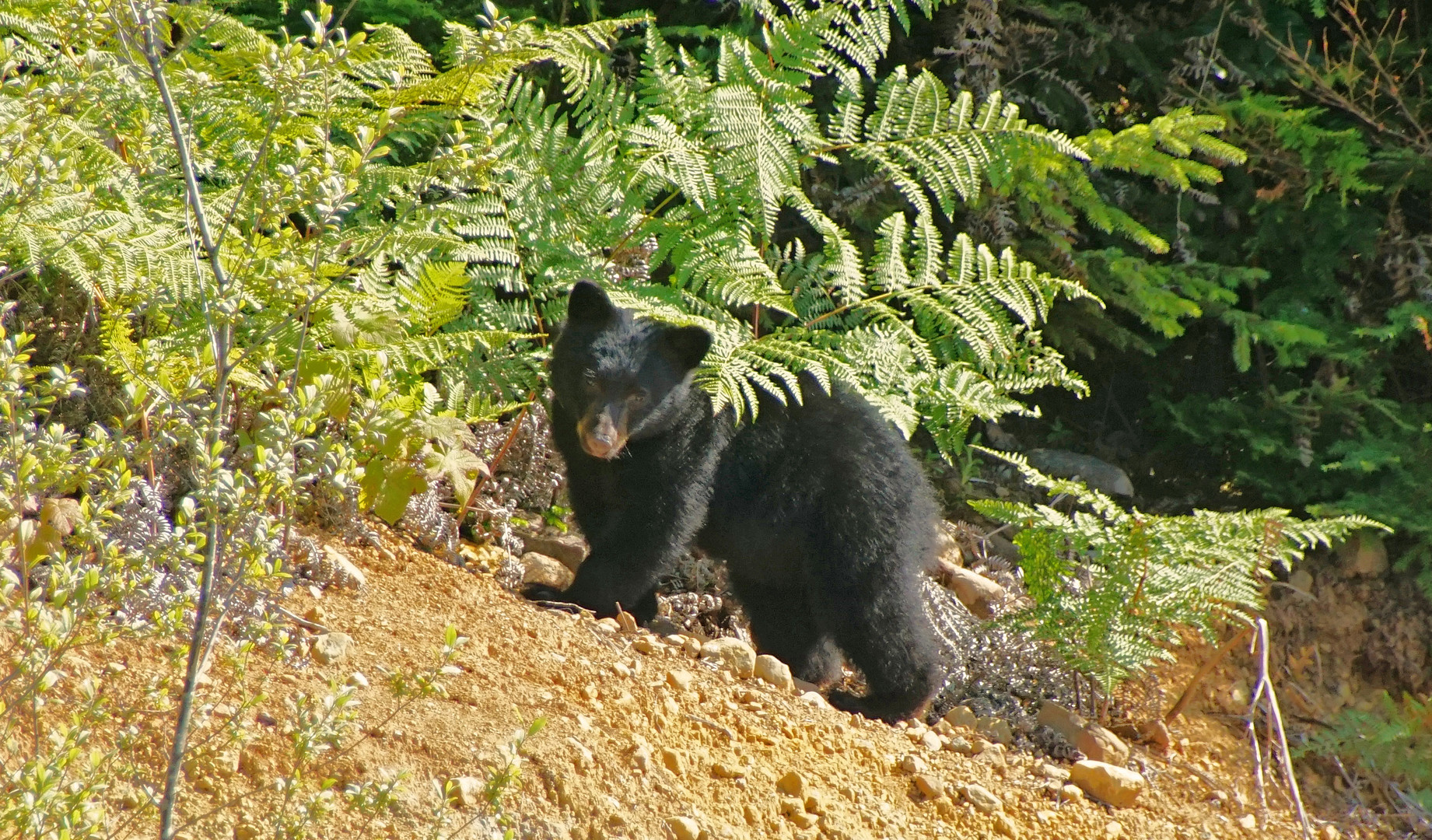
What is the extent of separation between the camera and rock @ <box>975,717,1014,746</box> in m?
4.79

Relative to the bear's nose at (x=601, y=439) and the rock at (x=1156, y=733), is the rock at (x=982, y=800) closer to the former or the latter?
the rock at (x=1156, y=733)

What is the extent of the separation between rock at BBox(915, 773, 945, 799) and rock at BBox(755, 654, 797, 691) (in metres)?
0.86

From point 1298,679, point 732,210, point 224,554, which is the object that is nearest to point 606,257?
point 732,210

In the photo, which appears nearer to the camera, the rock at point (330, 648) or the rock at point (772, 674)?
the rock at point (330, 648)

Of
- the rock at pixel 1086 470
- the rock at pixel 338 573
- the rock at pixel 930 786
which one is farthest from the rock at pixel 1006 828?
the rock at pixel 1086 470

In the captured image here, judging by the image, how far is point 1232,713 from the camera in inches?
219

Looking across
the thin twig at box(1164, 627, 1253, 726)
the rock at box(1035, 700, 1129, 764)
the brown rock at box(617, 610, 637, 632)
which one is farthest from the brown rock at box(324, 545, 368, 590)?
the thin twig at box(1164, 627, 1253, 726)

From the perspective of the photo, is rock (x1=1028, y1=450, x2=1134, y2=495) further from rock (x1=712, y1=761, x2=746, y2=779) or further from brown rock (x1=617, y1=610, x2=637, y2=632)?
rock (x1=712, y1=761, x2=746, y2=779)

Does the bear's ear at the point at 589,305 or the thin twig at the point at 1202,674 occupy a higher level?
the bear's ear at the point at 589,305

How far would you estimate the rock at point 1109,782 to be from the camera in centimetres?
416

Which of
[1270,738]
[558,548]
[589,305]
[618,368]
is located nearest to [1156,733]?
[1270,738]

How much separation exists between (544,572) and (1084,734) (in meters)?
2.44

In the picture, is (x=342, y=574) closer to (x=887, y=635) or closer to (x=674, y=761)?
(x=674, y=761)

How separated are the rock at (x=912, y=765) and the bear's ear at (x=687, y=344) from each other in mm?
1785
